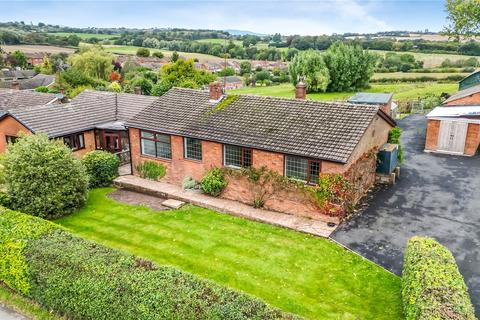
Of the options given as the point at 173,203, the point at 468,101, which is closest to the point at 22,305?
the point at 173,203

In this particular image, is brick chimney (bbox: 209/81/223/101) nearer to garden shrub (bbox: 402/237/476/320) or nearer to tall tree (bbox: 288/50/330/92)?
garden shrub (bbox: 402/237/476/320)

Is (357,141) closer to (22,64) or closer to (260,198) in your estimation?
(260,198)

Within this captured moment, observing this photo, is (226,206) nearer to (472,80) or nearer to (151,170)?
(151,170)

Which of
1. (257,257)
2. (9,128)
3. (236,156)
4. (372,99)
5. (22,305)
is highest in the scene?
(372,99)

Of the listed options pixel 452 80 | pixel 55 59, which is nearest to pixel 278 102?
pixel 452 80

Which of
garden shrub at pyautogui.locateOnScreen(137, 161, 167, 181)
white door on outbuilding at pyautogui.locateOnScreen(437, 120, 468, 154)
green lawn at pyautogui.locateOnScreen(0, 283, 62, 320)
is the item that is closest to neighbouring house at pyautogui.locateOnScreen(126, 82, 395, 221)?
garden shrub at pyautogui.locateOnScreen(137, 161, 167, 181)

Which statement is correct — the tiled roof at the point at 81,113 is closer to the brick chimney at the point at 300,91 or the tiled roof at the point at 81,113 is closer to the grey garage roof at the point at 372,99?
the brick chimney at the point at 300,91
